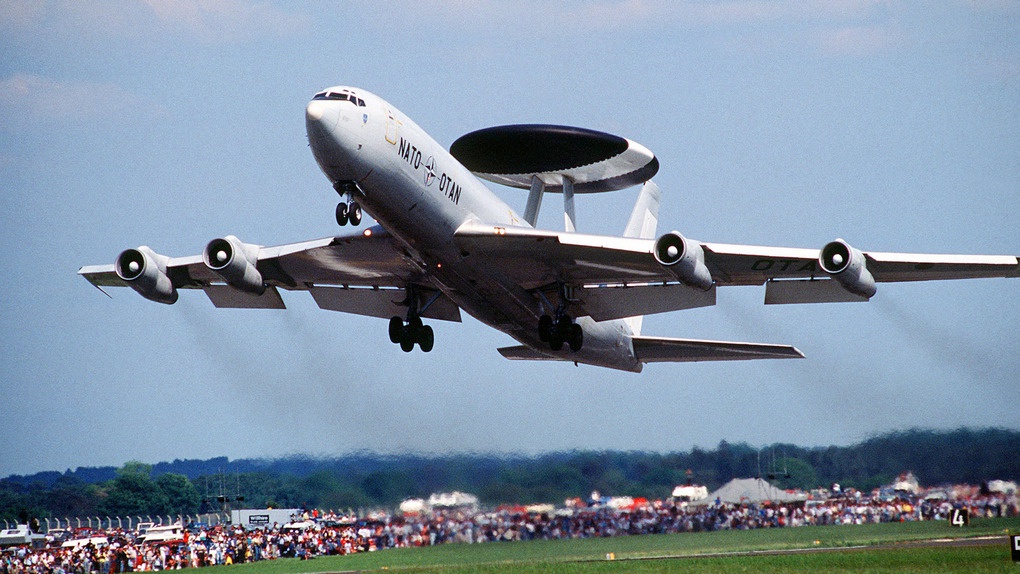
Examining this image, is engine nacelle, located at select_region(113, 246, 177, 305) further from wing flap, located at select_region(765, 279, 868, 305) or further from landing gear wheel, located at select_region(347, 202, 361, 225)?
wing flap, located at select_region(765, 279, 868, 305)

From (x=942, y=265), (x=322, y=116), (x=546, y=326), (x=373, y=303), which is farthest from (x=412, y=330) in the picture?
(x=942, y=265)

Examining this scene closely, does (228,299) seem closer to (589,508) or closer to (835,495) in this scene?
(589,508)

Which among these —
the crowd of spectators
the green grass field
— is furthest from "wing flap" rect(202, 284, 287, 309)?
the green grass field

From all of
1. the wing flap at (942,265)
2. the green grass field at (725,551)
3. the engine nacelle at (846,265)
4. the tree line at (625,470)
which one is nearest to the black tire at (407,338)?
the tree line at (625,470)

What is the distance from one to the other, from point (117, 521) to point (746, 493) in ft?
94.4

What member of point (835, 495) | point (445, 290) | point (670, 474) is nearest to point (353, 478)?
point (445, 290)

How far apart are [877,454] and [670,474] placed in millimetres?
5894

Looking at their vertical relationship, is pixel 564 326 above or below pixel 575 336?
above

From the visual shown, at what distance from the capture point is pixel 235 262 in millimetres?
32125

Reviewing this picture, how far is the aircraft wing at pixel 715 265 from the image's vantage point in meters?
29.6

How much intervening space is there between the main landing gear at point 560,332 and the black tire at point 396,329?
465 cm

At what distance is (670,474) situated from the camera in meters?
33.3

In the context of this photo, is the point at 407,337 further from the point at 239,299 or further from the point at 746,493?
the point at 746,493

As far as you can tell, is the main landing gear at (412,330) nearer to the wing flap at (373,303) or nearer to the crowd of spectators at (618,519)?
the wing flap at (373,303)
